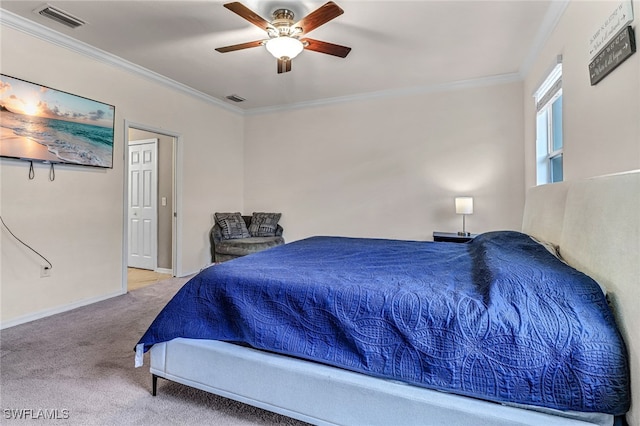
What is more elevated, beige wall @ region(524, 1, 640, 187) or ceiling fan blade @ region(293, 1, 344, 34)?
ceiling fan blade @ region(293, 1, 344, 34)

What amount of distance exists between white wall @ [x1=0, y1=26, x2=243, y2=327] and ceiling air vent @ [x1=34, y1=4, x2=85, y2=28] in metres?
0.37

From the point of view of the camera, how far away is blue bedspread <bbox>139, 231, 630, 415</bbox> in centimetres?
105

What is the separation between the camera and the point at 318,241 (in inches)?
115

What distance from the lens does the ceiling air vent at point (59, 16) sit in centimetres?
259

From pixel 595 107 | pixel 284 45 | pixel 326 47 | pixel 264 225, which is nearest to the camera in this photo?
pixel 595 107

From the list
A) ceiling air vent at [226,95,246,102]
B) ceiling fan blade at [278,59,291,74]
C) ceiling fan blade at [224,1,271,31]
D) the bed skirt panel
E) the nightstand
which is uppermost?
ceiling air vent at [226,95,246,102]

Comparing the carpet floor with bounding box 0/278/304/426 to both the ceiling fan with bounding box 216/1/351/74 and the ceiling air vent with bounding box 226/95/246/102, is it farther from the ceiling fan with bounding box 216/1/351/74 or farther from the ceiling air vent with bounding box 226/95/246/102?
the ceiling air vent with bounding box 226/95/246/102

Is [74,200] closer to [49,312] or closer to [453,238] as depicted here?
[49,312]

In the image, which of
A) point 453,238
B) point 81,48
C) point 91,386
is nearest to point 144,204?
point 81,48

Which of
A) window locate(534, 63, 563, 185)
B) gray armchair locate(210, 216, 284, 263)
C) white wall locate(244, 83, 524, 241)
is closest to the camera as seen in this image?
window locate(534, 63, 563, 185)

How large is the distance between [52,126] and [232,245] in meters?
2.42

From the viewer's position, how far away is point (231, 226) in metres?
4.88

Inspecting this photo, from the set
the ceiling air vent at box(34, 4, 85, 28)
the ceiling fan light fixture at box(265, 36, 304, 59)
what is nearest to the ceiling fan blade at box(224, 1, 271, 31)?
the ceiling fan light fixture at box(265, 36, 304, 59)

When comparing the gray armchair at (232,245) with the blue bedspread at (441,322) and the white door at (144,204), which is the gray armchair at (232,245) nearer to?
the white door at (144,204)
